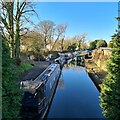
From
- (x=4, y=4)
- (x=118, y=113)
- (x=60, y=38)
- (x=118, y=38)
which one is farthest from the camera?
(x=60, y=38)

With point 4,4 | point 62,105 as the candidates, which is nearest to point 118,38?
point 62,105

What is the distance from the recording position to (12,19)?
17.2 metres

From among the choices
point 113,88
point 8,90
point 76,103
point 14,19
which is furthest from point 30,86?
point 14,19

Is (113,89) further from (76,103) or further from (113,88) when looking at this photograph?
(76,103)

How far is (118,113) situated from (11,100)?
2535 millimetres

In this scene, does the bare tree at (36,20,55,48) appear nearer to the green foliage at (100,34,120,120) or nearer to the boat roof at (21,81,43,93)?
the boat roof at (21,81,43,93)

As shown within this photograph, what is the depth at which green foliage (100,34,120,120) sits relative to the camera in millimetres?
5617

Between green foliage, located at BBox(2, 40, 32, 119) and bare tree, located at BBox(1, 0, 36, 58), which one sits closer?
green foliage, located at BBox(2, 40, 32, 119)

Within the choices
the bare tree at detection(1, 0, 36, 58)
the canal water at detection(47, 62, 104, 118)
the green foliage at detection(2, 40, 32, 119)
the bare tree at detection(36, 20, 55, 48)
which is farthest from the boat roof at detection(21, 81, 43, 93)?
the bare tree at detection(36, 20, 55, 48)

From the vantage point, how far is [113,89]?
5.77m

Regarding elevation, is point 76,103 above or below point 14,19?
below

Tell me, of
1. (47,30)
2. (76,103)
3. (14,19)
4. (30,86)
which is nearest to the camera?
(30,86)

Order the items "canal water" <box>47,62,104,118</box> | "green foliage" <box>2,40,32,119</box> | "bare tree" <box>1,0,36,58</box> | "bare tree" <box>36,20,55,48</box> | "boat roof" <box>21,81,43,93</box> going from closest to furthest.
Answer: "green foliage" <box>2,40,32,119</box>, "boat roof" <box>21,81,43,93</box>, "canal water" <box>47,62,104,118</box>, "bare tree" <box>1,0,36,58</box>, "bare tree" <box>36,20,55,48</box>

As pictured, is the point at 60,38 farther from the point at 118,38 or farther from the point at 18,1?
the point at 118,38
